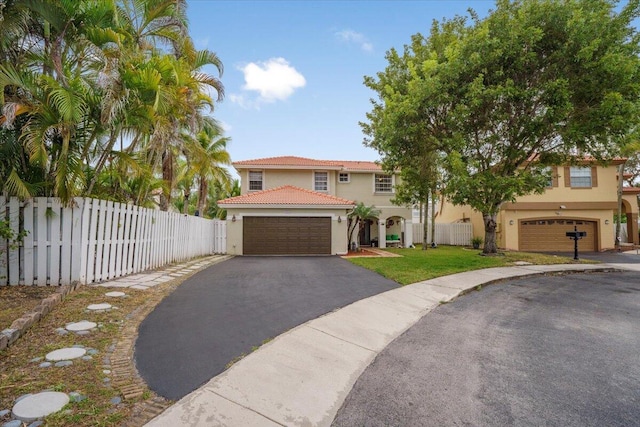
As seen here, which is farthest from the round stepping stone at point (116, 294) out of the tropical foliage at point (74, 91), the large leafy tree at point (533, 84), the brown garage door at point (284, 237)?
the large leafy tree at point (533, 84)

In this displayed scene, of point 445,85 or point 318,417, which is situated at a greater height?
point 445,85

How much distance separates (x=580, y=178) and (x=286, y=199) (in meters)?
18.1

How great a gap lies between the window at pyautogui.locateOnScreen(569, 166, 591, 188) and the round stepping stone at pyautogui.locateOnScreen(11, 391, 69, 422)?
24.8m

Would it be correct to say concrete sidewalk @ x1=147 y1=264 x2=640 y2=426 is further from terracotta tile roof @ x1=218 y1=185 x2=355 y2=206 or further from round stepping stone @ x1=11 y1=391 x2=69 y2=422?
terracotta tile roof @ x1=218 y1=185 x2=355 y2=206

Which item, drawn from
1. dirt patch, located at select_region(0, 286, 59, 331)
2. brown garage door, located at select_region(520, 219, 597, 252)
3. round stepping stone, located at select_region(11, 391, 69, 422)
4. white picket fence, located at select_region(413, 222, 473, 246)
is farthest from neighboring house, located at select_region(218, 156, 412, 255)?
round stepping stone, located at select_region(11, 391, 69, 422)

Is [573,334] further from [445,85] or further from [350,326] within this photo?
[445,85]

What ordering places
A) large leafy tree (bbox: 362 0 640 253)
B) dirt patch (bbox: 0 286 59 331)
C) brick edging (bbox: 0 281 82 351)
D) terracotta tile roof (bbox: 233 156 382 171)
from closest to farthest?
brick edging (bbox: 0 281 82 351) → dirt patch (bbox: 0 286 59 331) → large leafy tree (bbox: 362 0 640 253) → terracotta tile roof (bbox: 233 156 382 171)

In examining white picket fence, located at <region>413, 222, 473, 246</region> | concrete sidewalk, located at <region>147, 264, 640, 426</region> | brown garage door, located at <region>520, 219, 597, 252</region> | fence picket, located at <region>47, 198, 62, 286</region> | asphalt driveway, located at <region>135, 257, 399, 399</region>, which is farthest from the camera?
white picket fence, located at <region>413, 222, 473, 246</region>

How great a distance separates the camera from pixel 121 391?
280 centimetres

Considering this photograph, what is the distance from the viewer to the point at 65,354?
11.4 ft

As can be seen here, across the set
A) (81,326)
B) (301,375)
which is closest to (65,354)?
(81,326)

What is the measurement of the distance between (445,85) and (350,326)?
31.0 ft

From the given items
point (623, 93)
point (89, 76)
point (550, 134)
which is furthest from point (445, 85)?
point (89, 76)

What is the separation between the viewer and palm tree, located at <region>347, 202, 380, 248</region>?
58.4 feet
